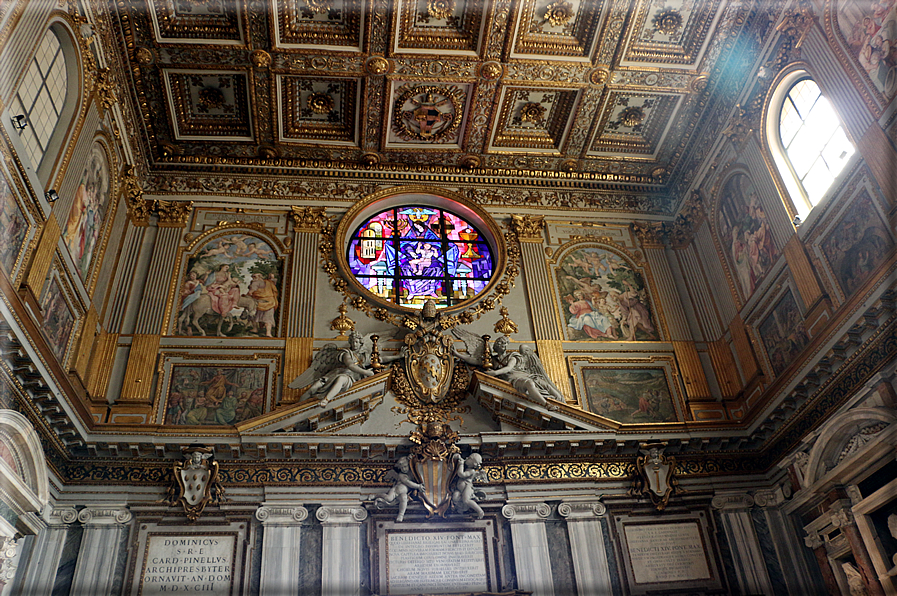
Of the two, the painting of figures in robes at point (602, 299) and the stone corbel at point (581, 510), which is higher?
the painting of figures in robes at point (602, 299)

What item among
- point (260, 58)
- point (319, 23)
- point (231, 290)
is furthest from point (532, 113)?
point (231, 290)

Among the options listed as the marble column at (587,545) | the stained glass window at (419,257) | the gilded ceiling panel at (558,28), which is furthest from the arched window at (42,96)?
the marble column at (587,545)

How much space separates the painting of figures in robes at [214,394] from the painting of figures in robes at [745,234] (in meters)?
7.30

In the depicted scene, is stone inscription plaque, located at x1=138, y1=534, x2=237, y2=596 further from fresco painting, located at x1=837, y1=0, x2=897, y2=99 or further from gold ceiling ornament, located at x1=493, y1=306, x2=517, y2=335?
fresco painting, located at x1=837, y1=0, x2=897, y2=99

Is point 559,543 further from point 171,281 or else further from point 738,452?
point 171,281

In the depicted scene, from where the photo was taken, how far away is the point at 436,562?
31.8ft

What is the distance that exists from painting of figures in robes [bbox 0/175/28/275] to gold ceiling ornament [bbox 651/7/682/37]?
9.33 metres

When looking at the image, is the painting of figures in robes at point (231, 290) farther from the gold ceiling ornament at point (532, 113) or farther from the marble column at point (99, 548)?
the gold ceiling ornament at point (532, 113)

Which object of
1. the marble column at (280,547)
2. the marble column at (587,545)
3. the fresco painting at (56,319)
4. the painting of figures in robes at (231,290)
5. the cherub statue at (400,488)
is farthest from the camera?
the painting of figures in robes at (231,290)

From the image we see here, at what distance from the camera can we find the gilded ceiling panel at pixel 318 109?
12.6 meters

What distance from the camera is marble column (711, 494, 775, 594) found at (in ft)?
32.4

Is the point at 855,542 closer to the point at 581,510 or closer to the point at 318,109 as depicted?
the point at 581,510

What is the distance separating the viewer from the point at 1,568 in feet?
26.0

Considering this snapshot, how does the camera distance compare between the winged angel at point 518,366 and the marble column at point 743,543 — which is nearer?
the marble column at point 743,543
